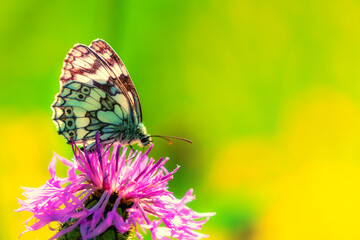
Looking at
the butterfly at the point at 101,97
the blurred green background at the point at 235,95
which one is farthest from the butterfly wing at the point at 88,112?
the blurred green background at the point at 235,95

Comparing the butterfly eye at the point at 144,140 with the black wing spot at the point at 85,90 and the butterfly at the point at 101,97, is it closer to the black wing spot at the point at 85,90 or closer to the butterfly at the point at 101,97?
the butterfly at the point at 101,97

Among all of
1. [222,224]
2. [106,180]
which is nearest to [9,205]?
[222,224]

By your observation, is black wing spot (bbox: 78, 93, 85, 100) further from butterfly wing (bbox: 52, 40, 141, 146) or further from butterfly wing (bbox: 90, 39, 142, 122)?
butterfly wing (bbox: 90, 39, 142, 122)

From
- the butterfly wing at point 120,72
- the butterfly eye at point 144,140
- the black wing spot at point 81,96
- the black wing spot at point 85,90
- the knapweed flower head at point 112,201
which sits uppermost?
the butterfly wing at point 120,72

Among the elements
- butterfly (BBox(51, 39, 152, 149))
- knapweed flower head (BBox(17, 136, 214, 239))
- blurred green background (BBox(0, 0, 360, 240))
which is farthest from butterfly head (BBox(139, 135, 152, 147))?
blurred green background (BBox(0, 0, 360, 240))

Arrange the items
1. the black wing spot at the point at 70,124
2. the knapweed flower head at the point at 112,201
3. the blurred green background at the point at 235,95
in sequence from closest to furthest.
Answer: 1. the knapweed flower head at the point at 112,201
2. the black wing spot at the point at 70,124
3. the blurred green background at the point at 235,95

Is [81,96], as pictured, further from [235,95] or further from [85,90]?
[235,95]

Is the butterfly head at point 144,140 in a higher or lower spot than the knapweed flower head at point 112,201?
higher
